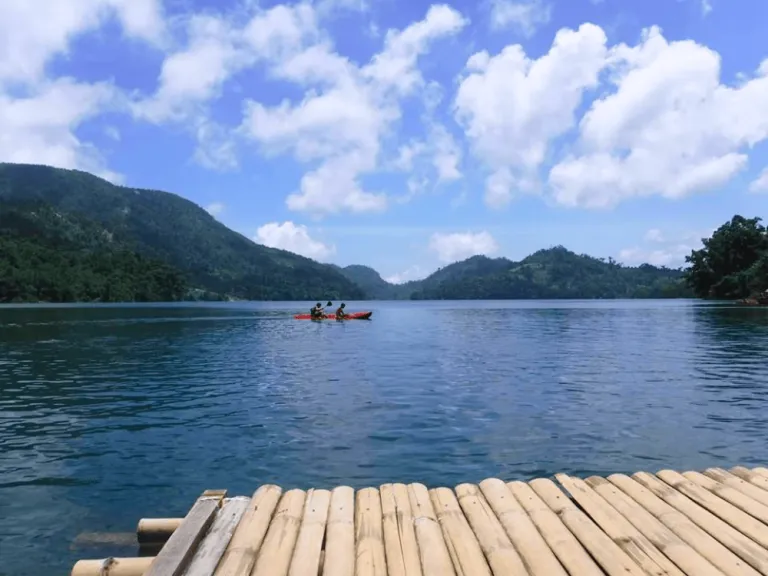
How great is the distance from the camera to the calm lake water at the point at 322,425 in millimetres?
13320

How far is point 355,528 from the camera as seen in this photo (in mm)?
7832

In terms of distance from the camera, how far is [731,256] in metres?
175

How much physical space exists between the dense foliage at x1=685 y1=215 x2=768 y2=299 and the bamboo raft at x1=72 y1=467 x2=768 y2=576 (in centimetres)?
17614

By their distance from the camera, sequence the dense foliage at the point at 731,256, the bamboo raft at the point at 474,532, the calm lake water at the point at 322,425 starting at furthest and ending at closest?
the dense foliage at the point at 731,256 → the calm lake water at the point at 322,425 → the bamboo raft at the point at 474,532

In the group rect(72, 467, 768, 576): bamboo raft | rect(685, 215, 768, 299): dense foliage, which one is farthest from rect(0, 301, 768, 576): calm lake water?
rect(685, 215, 768, 299): dense foliage

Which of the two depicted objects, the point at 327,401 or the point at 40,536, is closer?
the point at 40,536

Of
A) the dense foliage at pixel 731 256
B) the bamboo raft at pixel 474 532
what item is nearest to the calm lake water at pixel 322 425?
the bamboo raft at pixel 474 532

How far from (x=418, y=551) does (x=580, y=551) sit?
199 cm

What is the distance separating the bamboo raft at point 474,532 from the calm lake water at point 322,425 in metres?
3.76

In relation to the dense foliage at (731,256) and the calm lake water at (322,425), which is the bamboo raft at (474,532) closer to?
the calm lake water at (322,425)

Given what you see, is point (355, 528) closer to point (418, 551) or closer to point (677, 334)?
point (418, 551)

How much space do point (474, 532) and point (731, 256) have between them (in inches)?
7828

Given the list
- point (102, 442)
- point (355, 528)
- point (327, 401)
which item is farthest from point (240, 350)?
point (355, 528)

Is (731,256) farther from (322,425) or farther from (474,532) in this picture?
(474,532)
